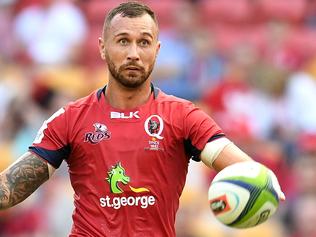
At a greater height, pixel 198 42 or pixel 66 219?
pixel 198 42

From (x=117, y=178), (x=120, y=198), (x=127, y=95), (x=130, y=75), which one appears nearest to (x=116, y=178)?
(x=117, y=178)

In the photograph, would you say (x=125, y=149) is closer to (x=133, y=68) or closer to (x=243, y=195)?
(x=133, y=68)

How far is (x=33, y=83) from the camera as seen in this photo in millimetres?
14266

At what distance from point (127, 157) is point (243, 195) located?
0.94 meters

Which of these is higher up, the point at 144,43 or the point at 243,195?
the point at 144,43

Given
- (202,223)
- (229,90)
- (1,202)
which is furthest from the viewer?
(229,90)

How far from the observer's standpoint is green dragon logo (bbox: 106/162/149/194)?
7.10 meters

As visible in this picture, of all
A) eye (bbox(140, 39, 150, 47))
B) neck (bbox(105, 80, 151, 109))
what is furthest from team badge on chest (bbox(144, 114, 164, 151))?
eye (bbox(140, 39, 150, 47))

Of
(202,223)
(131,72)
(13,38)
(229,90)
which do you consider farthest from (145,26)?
(13,38)

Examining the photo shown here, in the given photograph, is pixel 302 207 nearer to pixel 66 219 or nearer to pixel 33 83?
pixel 66 219

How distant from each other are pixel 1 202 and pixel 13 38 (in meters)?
8.91

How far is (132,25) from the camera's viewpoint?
282 inches

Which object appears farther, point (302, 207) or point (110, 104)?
point (302, 207)

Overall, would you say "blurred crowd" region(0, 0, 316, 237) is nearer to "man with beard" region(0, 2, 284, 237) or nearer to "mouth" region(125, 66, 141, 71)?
"man with beard" region(0, 2, 284, 237)
